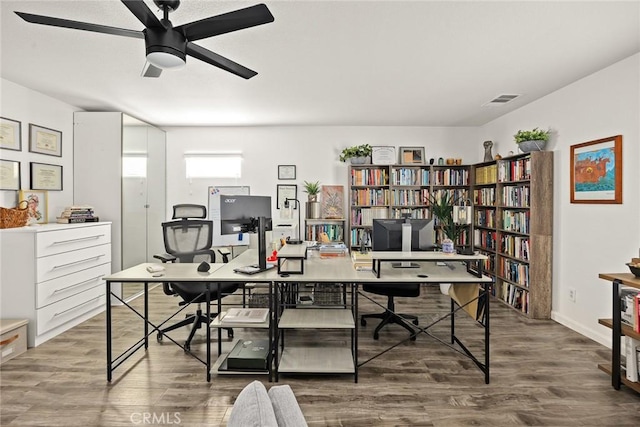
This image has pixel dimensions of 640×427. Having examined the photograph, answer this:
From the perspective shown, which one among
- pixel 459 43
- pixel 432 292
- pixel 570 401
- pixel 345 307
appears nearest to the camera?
pixel 570 401

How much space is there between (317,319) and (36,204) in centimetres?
346

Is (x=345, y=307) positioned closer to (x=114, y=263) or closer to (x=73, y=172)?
(x=114, y=263)

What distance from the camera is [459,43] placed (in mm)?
2695

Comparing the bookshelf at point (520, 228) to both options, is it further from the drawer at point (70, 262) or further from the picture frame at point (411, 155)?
the drawer at point (70, 262)

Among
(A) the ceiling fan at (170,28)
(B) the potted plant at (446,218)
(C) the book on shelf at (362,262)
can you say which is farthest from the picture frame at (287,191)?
(A) the ceiling fan at (170,28)

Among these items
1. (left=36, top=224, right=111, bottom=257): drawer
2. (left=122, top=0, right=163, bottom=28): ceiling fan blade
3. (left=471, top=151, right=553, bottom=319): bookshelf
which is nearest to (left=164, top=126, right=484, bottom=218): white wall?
(left=471, top=151, right=553, bottom=319): bookshelf

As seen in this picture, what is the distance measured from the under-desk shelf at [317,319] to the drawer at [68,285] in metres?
2.33

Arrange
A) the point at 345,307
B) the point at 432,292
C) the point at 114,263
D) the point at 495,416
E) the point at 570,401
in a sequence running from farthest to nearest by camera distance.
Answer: the point at 432,292
the point at 114,263
the point at 345,307
the point at 570,401
the point at 495,416

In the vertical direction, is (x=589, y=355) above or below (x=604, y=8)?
below

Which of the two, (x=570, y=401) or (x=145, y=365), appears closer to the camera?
(x=570, y=401)

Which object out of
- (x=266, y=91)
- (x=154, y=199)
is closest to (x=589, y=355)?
(x=266, y=91)

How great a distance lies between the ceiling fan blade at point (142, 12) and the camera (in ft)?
5.26

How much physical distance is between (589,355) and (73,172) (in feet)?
19.2

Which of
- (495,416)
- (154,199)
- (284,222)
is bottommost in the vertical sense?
(495,416)
